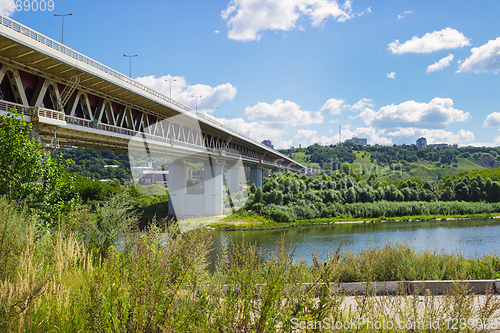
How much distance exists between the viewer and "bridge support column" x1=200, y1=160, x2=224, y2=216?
3753 cm

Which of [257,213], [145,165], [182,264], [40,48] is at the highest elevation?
[40,48]

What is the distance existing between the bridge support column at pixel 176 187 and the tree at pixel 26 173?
27484mm

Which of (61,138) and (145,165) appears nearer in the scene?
(61,138)

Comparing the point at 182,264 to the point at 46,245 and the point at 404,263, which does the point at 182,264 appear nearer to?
the point at 46,245

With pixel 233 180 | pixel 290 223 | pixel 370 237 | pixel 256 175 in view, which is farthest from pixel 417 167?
pixel 370 237

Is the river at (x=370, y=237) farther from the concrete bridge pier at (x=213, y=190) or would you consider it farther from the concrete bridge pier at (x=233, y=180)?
the concrete bridge pier at (x=233, y=180)

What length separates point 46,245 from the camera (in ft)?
21.1

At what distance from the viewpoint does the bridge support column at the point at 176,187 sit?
3672 cm

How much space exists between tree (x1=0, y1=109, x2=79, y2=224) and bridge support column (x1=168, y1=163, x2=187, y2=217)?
27.5m

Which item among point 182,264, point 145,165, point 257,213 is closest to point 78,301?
point 182,264

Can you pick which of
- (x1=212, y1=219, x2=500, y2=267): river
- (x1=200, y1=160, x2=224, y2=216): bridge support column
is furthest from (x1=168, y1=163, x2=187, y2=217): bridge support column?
(x1=212, y1=219, x2=500, y2=267): river

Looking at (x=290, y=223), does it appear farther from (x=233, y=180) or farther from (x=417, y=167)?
(x=417, y=167)

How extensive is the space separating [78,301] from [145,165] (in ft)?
94.1

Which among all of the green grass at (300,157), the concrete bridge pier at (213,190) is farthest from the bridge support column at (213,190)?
the green grass at (300,157)
